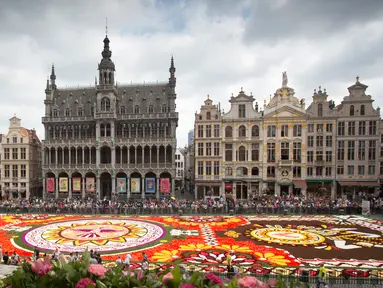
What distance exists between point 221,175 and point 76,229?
2954 cm

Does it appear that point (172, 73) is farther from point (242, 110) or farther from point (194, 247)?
point (194, 247)

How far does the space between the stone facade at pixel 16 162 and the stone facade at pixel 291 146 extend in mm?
34518

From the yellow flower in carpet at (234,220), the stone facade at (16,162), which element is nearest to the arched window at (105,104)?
the stone facade at (16,162)

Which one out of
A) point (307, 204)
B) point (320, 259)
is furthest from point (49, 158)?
point (320, 259)

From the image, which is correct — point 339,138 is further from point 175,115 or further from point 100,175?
point 100,175

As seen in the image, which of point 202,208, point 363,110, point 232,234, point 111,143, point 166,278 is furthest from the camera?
point 111,143

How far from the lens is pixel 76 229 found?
2848cm

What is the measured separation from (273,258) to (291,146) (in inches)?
1363

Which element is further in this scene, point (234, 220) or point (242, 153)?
point (242, 153)

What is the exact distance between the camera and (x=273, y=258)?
19.5 m

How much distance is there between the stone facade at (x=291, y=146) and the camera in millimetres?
49406

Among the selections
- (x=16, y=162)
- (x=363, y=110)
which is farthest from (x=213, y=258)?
(x=16, y=162)

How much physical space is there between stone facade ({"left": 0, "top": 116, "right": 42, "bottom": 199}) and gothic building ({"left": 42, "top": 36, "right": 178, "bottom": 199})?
470cm

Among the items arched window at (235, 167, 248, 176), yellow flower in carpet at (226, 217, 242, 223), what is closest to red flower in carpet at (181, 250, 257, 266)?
yellow flower in carpet at (226, 217, 242, 223)
